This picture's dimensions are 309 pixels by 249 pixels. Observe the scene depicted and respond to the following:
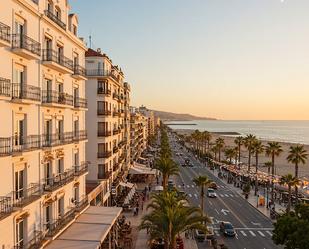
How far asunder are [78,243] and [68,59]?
13.5 metres

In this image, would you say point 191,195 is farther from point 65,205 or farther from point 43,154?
point 43,154

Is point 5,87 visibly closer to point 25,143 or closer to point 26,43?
point 26,43

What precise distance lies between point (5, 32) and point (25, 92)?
13.0 ft

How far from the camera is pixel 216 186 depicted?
274 ft

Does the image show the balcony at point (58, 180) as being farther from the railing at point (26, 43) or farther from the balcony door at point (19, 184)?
the railing at point (26, 43)

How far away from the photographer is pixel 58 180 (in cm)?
2930

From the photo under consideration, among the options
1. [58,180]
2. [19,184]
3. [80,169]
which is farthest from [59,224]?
[80,169]

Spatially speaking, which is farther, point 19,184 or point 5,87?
point 19,184

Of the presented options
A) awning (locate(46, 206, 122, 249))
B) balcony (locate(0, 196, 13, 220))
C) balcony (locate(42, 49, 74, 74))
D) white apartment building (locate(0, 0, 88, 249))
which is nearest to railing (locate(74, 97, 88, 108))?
white apartment building (locate(0, 0, 88, 249))

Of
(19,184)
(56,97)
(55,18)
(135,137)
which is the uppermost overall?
(55,18)

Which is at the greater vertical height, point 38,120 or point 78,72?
point 78,72

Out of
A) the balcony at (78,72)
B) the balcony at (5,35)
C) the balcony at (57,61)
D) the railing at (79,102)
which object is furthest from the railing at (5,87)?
the railing at (79,102)

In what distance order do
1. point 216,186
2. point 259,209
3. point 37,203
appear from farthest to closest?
point 216,186 < point 259,209 < point 37,203

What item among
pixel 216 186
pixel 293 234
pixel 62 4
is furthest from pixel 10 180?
pixel 216 186
